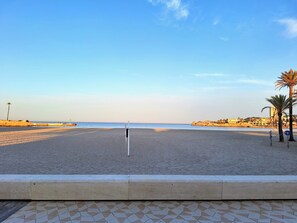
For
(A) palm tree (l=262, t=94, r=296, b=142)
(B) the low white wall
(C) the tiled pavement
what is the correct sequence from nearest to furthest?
(C) the tiled pavement, (B) the low white wall, (A) palm tree (l=262, t=94, r=296, b=142)

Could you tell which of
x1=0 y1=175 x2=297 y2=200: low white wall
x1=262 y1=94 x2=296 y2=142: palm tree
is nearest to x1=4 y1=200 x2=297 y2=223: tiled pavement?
x1=0 y1=175 x2=297 y2=200: low white wall

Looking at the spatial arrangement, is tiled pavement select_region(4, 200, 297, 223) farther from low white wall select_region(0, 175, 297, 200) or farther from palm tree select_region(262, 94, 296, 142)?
palm tree select_region(262, 94, 296, 142)

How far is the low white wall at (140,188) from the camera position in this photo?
4.07 metres

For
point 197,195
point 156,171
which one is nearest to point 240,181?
point 197,195

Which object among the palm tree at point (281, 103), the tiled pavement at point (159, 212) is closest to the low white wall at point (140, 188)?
Result: the tiled pavement at point (159, 212)

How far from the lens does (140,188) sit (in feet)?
13.5

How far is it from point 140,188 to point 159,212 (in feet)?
1.90

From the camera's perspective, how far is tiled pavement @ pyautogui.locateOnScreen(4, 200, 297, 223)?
11.4ft

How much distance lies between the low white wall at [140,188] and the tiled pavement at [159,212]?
0.12 metres

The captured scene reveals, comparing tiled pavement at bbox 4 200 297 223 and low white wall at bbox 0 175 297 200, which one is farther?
low white wall at bbox 0 175 297 200

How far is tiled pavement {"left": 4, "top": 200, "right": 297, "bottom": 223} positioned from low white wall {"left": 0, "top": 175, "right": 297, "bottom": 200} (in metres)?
0.12

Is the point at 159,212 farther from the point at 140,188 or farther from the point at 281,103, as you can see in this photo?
the point at 281,103

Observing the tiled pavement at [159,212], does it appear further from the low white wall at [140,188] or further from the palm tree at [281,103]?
the palm tree at [281,103]

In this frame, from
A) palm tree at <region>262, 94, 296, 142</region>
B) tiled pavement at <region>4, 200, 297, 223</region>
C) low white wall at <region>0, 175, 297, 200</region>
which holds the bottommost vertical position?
tiled pavement at <region>4, 200, 297, 223</region>
